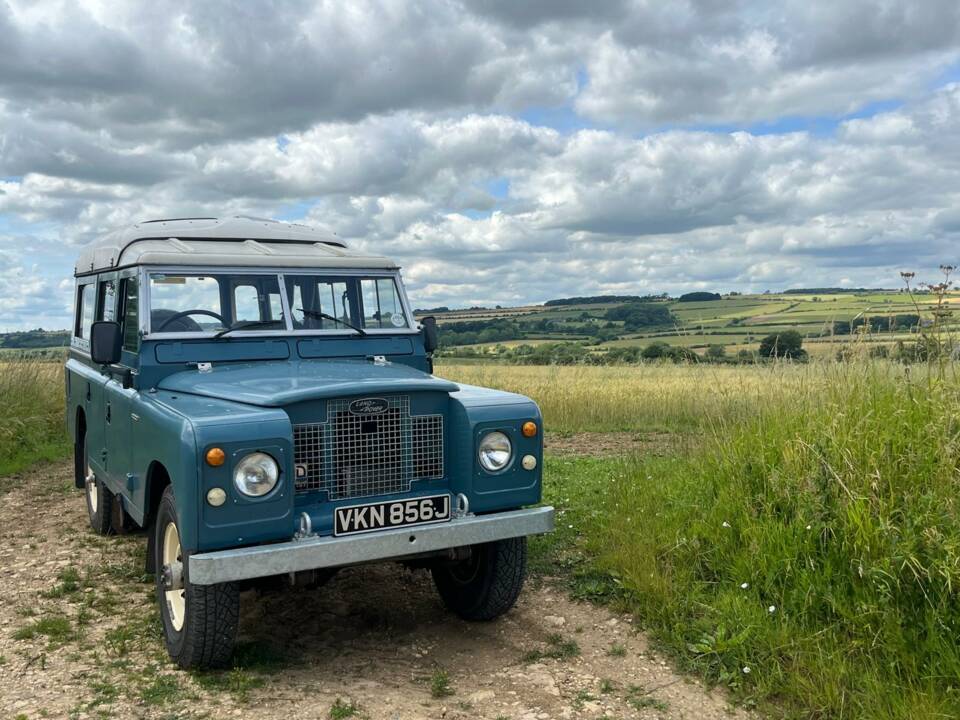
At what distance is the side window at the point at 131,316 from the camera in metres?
5.76

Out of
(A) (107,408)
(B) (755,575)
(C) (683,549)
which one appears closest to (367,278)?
(A) (107,408)

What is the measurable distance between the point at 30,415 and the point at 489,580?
10288 millimetres

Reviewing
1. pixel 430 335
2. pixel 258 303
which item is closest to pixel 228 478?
pixel 258 303

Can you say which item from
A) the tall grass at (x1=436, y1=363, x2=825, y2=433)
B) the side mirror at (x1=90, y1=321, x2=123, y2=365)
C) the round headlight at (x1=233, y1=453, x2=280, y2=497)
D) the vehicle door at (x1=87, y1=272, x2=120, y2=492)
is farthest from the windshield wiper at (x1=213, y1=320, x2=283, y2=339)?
the tall grass at (x1=436, y1=363, x2=825, y2=433)

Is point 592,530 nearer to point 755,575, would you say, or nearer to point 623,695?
point 755,575

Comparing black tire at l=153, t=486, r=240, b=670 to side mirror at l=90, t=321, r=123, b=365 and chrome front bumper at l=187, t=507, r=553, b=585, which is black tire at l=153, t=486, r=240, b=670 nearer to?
chrome front bumper at l=187, t=507, r=553, b=585

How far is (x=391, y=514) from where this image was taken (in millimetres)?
4598

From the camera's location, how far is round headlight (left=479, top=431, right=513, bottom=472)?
494 cm

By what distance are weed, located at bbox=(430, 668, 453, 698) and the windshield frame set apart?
2.49 metres

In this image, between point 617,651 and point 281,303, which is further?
point 281,303

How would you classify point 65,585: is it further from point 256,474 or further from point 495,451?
point 495,451

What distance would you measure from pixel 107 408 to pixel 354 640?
270 cm

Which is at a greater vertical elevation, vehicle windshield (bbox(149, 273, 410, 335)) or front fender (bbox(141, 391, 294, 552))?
vehicle windshield (bbox(149, 273, 410, 335))

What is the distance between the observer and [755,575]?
5121 millimetres
